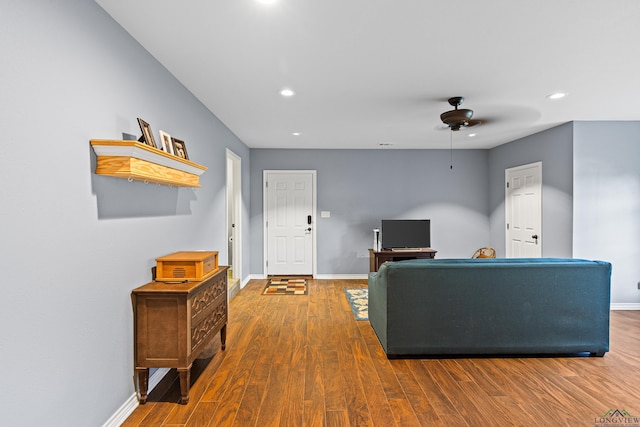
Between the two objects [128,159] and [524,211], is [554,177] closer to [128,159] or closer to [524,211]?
[524,211]

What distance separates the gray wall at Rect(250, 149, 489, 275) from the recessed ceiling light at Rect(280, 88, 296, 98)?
2.92 m

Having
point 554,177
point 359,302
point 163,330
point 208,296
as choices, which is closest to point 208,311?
point 208,296

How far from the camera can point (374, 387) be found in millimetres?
2420

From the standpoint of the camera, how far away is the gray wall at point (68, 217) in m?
1.32

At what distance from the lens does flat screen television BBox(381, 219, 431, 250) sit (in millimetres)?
5684

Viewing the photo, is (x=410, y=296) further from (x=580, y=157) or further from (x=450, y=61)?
(x=580, y=157)

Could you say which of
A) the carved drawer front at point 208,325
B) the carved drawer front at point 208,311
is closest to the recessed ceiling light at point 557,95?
the carved drawer front at point 208,311

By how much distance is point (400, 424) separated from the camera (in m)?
2.00

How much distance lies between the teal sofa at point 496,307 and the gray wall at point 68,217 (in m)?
2.02

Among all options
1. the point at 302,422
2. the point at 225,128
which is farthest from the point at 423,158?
the point at 302,422

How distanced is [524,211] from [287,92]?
4.21 meters

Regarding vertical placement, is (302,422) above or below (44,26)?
below

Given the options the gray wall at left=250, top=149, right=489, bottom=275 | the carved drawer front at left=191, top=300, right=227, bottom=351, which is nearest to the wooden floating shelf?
the carved drawer front at left=191, top=300, right=227, bottom=351

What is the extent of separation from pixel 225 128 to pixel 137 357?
3.05 m
